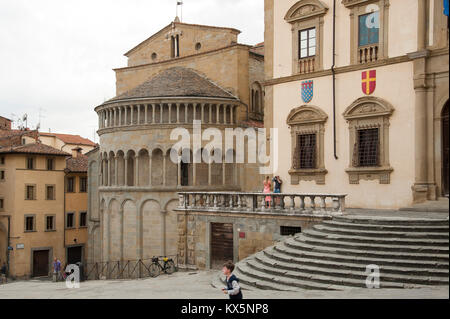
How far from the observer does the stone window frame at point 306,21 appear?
2527 cm

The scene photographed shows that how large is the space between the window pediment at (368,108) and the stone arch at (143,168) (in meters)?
18.0

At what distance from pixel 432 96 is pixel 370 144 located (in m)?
3.43

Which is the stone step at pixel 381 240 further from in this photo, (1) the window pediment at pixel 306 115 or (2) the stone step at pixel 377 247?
(1) the window pediment at pixel 306 115

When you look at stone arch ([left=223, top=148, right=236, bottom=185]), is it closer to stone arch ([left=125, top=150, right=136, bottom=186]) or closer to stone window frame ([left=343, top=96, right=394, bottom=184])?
stone arch ([left=125, top=150, right=136, bottom=186])

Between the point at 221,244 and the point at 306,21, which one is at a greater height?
the point at 306,21

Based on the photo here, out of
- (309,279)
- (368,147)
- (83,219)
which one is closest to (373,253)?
(309,279)

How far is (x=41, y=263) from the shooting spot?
49.4 metres

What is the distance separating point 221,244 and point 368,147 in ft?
26.4

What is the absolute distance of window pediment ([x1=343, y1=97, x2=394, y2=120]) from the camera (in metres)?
22.8

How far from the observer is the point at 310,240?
18109 millimetres

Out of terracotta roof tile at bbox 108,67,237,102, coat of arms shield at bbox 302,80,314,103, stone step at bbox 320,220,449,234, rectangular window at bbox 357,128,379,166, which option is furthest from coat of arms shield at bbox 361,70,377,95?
terracotta roof tile at bbox 108,67,237,102

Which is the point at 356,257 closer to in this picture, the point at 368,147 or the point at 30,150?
the point at 368,147

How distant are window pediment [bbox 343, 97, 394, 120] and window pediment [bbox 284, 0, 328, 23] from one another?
483 cm
